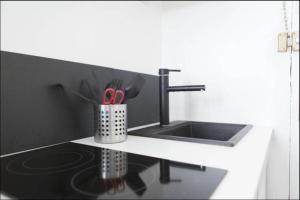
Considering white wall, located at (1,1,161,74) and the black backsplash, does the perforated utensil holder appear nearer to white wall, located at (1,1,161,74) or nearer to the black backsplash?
the black backsplash

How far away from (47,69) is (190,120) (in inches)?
37.1

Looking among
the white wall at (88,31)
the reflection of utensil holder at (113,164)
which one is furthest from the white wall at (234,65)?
the reflection of utensil holder at (113,164)

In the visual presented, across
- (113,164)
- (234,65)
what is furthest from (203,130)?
(113,164)

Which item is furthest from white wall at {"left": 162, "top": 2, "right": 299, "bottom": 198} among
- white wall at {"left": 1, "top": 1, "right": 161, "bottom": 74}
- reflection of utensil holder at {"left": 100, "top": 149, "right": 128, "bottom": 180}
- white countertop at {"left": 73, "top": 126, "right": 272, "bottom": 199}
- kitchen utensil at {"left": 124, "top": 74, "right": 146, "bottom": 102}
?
reflection of utensil holder at {"left": 100, "top": 149, "right": 128, "bottom": 180}

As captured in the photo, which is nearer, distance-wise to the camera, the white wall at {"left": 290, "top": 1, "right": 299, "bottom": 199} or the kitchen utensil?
the kitchen utensil

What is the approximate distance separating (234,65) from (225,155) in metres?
0.79

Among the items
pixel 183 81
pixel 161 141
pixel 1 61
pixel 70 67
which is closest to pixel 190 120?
pixel 183 81

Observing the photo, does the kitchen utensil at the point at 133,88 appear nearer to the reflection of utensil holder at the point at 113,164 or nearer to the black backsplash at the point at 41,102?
the black backsplash at the point at 41,102

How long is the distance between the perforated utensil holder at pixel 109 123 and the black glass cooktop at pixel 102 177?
11 cm

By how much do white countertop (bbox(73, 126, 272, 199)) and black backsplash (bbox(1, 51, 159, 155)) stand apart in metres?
0.10

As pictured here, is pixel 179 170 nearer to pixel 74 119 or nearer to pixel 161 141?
pixel 161 141

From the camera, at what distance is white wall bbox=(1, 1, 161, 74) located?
687mm

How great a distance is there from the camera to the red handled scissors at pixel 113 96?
762mm

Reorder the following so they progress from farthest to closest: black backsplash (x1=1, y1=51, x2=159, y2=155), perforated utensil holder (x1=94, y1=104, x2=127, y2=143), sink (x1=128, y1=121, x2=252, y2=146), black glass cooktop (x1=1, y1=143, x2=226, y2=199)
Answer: sink (x1=128, y1=121, x2=252, y2=146) < perforated utensil holder (x1=94, y1=104, x2=127, y2=143) < black backsplash (x1=1, y1=51, x2=159, y2=155) < black glass cooktop (x1=1, y1=143, x2=226, y2=199)
